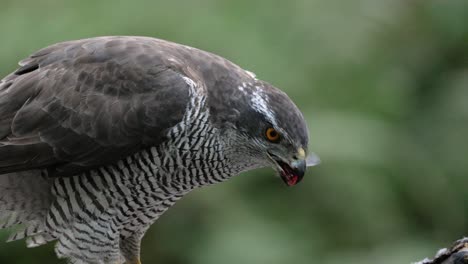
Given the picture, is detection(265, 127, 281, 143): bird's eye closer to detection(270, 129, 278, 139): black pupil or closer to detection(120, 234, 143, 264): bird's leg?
detection(270, 129, 278, 139): black pupil

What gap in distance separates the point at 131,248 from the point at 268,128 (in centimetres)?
136

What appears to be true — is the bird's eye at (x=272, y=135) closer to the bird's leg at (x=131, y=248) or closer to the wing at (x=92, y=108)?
the wing at (x=92, y=108)

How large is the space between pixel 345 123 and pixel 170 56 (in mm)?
3284

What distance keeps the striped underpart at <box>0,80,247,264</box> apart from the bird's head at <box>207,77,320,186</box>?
126 mm

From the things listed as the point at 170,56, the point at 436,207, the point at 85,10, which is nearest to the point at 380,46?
the point at 436,207

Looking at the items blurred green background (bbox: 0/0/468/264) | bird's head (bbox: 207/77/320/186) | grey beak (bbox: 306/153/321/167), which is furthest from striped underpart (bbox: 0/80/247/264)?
blurred green background (bbox: 0/0/468/264)

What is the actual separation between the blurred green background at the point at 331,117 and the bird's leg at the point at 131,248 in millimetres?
1275

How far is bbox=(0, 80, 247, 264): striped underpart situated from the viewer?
477 centimetres

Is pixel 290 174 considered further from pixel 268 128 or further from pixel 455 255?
pixel 455 255

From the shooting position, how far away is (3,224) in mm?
5367

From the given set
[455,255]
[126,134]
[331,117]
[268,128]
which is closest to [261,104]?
[268,128]

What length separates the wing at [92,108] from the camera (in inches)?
186

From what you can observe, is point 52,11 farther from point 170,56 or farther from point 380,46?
point 170,56

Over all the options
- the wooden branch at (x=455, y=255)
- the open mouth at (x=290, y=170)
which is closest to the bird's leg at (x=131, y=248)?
the open mouth at (x=290, y=170)
